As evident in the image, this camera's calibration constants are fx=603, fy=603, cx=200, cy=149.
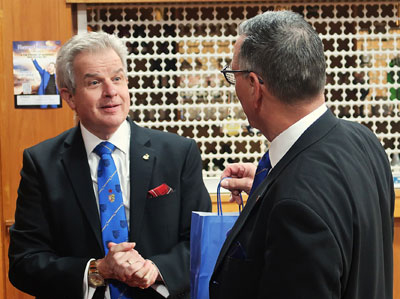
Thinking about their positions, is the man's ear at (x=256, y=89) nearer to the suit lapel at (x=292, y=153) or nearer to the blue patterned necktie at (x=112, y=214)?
the suit lapel at (x=292, y=153)

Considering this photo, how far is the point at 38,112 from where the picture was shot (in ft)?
11.7

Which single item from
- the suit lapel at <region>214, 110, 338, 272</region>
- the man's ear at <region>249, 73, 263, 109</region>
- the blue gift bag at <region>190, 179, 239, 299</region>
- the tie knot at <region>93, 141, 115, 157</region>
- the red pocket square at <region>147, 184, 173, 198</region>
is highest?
the man's ear at <region>249, 73, 263, 109</region>

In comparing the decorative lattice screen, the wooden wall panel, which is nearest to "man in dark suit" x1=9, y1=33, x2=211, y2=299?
the wooden wall panel

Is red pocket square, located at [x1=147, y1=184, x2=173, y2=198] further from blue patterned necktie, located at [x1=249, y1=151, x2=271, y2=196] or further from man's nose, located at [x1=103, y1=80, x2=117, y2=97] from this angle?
blue patterned necktie, located at [x1=249, y1=151, x2=271, y2=196]

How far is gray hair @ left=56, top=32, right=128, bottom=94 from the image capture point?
2.31 metres

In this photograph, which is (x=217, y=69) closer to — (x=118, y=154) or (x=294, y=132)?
(x=118, y=154)

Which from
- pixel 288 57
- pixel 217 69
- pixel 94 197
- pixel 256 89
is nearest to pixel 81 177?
pixel 94 197

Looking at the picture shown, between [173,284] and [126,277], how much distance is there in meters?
0.21

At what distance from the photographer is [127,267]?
2.09 meters

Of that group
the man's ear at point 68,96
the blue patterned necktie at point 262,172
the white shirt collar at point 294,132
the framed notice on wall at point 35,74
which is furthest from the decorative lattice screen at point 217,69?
the white shirt collar at point 294,132

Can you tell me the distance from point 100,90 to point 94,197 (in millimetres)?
410

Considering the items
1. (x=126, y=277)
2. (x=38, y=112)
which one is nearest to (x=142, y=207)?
(x=126, y=277)

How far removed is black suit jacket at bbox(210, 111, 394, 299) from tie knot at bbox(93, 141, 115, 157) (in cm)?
93

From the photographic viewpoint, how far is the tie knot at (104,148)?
2.34 meters
